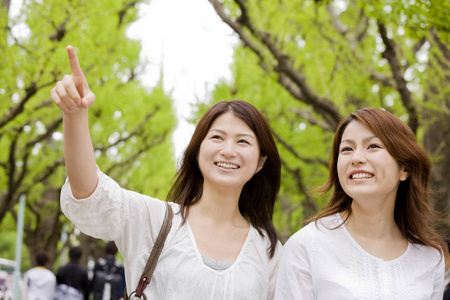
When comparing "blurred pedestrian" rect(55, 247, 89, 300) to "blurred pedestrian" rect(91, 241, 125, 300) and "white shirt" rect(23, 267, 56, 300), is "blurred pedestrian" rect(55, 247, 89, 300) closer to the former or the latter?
"white shirt" rect(23, 267, 56, 300)

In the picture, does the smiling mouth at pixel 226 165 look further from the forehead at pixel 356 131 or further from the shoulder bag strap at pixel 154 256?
the forehead at pixel 356 131

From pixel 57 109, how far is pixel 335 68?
4156 mm

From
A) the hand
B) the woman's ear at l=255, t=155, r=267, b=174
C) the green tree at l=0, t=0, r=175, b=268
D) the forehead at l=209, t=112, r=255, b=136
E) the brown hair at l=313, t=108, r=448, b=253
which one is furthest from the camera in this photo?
the green tree at l=0, t=0, r=175, b=268

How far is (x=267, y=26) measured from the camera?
7.64 m

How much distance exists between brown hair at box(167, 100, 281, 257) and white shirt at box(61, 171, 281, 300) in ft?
0.60

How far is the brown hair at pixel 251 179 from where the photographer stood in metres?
2.76

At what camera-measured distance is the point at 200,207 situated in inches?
108

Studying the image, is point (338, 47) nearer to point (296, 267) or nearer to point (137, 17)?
point (137, 17)

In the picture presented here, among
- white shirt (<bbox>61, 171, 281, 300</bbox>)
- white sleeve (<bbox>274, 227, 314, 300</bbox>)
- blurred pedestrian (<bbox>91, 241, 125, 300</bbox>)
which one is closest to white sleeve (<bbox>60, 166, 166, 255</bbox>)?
white shirt (<bbox>61, 171, 281, 300</bbox>)

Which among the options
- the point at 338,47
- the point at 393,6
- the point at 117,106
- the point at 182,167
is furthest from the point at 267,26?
the point at 182,167

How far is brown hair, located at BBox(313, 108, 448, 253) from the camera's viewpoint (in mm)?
2604

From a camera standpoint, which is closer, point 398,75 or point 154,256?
point 154,256

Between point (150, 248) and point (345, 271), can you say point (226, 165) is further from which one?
point (345, 271)

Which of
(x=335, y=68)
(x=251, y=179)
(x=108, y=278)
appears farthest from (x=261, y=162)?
(x=335, y=68)
